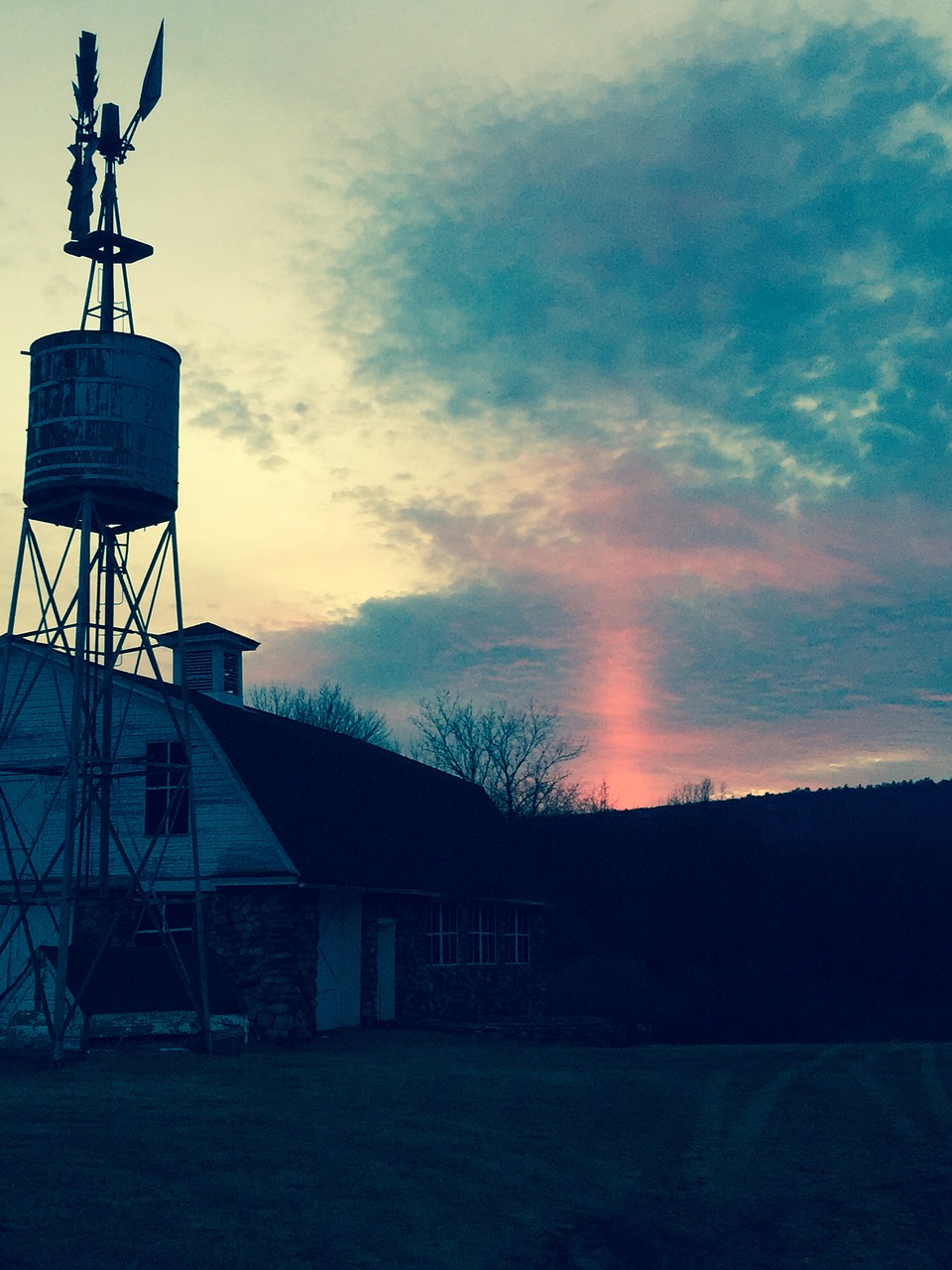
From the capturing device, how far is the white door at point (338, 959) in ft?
91.1

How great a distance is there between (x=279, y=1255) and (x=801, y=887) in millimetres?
33313

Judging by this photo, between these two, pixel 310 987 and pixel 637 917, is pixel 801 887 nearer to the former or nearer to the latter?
pixel 637 917

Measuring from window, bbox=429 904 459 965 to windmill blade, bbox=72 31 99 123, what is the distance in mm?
18570

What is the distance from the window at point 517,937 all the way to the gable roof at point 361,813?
30.4 inches

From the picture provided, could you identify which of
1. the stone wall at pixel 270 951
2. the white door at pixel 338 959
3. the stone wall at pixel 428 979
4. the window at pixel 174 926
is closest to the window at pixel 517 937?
the stone wall at pixel 428 979

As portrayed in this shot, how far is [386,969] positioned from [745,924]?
15045 mm

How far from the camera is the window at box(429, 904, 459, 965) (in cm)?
3331

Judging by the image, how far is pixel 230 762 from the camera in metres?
27.4

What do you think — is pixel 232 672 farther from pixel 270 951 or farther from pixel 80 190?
pixel 80 190

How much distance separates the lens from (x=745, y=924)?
42.0 m

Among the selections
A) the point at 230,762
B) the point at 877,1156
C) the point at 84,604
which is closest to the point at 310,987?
the point at 230,762

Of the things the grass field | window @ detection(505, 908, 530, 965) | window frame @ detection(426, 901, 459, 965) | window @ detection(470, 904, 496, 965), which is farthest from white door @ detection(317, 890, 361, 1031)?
window @ detection(505, 908, 530, 965)

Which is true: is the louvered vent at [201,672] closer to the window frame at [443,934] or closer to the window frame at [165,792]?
the window frame at [165,792]

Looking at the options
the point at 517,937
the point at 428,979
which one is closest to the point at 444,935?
the point at 428,979
